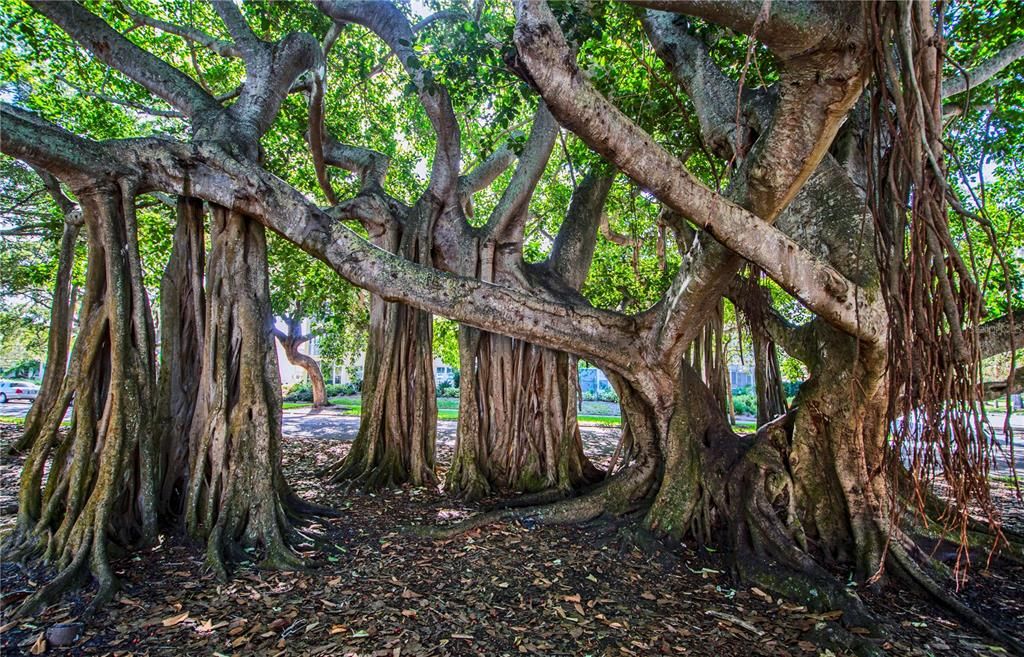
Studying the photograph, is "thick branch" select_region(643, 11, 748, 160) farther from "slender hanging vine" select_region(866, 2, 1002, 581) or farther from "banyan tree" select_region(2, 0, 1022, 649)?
"slender hanging vine" select_region(866, 2, 1002, 581)

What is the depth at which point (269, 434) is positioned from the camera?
3.82 metres

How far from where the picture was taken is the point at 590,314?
4281 millimetres

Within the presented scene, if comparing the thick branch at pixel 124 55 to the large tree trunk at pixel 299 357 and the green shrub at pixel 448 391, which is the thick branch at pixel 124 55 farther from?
the green shrub at pixel 448 391

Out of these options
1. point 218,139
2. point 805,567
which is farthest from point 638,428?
point 218,139

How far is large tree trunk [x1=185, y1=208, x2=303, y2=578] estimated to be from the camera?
3.53m

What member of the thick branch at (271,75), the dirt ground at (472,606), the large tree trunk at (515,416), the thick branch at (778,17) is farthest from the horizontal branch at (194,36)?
the thick branch at (778,17)

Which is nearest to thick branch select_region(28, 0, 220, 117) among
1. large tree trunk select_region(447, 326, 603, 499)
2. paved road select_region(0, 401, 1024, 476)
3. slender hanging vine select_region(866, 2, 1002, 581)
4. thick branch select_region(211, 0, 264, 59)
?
thick branch select_region(211, 0, 264, 59)

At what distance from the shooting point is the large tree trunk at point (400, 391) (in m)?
5.45

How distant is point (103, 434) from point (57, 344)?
482cm

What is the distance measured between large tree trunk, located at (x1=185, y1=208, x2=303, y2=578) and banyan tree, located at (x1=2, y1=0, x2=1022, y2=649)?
20mm

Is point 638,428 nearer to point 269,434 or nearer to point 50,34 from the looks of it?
point 269,434

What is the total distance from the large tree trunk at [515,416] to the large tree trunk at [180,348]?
7.54 feet

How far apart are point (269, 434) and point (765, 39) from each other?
385 cm

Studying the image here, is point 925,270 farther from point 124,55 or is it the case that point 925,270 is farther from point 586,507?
point 124,55
